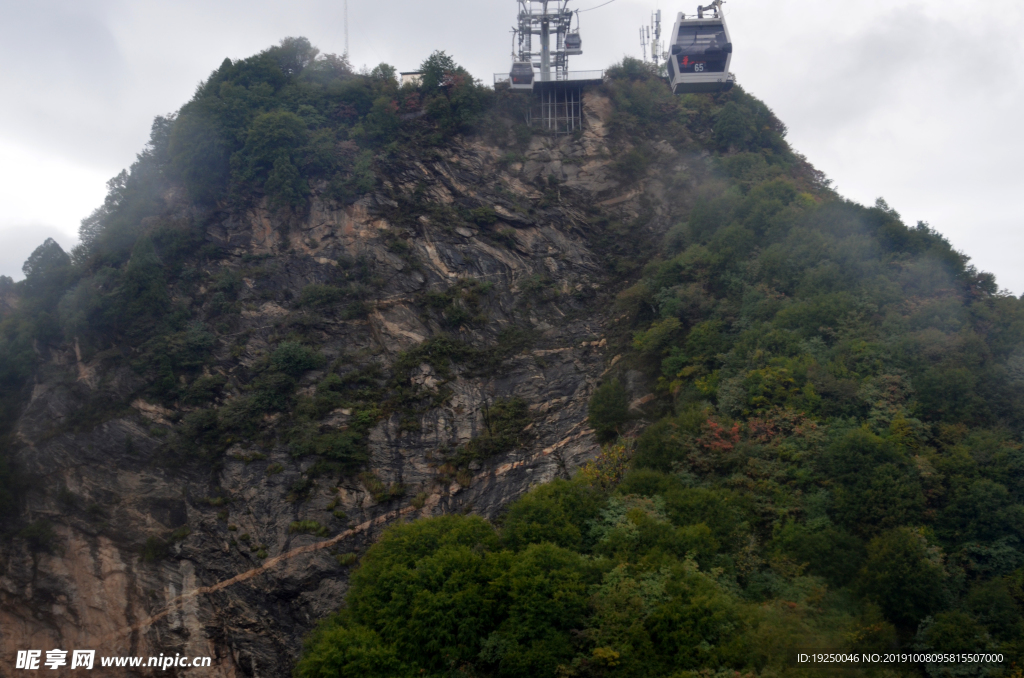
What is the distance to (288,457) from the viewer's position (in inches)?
1151

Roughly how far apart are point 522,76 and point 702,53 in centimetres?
1007

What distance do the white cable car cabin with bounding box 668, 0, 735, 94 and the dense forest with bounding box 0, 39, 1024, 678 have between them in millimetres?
2988

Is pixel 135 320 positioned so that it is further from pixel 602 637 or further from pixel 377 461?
pixel 602 637

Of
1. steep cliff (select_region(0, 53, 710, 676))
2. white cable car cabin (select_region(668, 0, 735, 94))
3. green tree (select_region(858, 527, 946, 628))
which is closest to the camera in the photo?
green tree (select_region(858, 527, 946, 628))

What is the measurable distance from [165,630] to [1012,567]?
28.1 m

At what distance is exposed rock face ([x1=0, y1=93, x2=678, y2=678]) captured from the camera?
26516mm

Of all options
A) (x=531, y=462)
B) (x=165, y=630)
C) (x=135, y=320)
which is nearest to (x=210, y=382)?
(x=135, y=320)

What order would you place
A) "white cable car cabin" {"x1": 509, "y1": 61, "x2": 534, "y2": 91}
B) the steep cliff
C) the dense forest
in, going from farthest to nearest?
"white cable car cabin" {"x1": 509, "y1": 61, "x2": 534, "y2": 91}
the steep cliff
the dense forest

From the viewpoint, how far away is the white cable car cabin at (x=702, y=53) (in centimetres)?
3819

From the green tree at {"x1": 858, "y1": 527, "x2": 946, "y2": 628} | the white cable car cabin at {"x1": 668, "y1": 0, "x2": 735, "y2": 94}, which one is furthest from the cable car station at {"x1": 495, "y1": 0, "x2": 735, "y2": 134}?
the green tree at {"x1": 858, "y1": 527, "x2": 946, "y2": 628}

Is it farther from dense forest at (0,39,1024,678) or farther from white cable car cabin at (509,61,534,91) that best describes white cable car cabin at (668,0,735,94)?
white cable car cabin at (509,61,534,91)

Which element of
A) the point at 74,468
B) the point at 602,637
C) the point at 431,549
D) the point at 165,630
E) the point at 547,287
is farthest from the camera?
the point at 547,287

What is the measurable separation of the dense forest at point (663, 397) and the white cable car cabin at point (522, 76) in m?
1.23

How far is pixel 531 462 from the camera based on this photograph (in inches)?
1140
